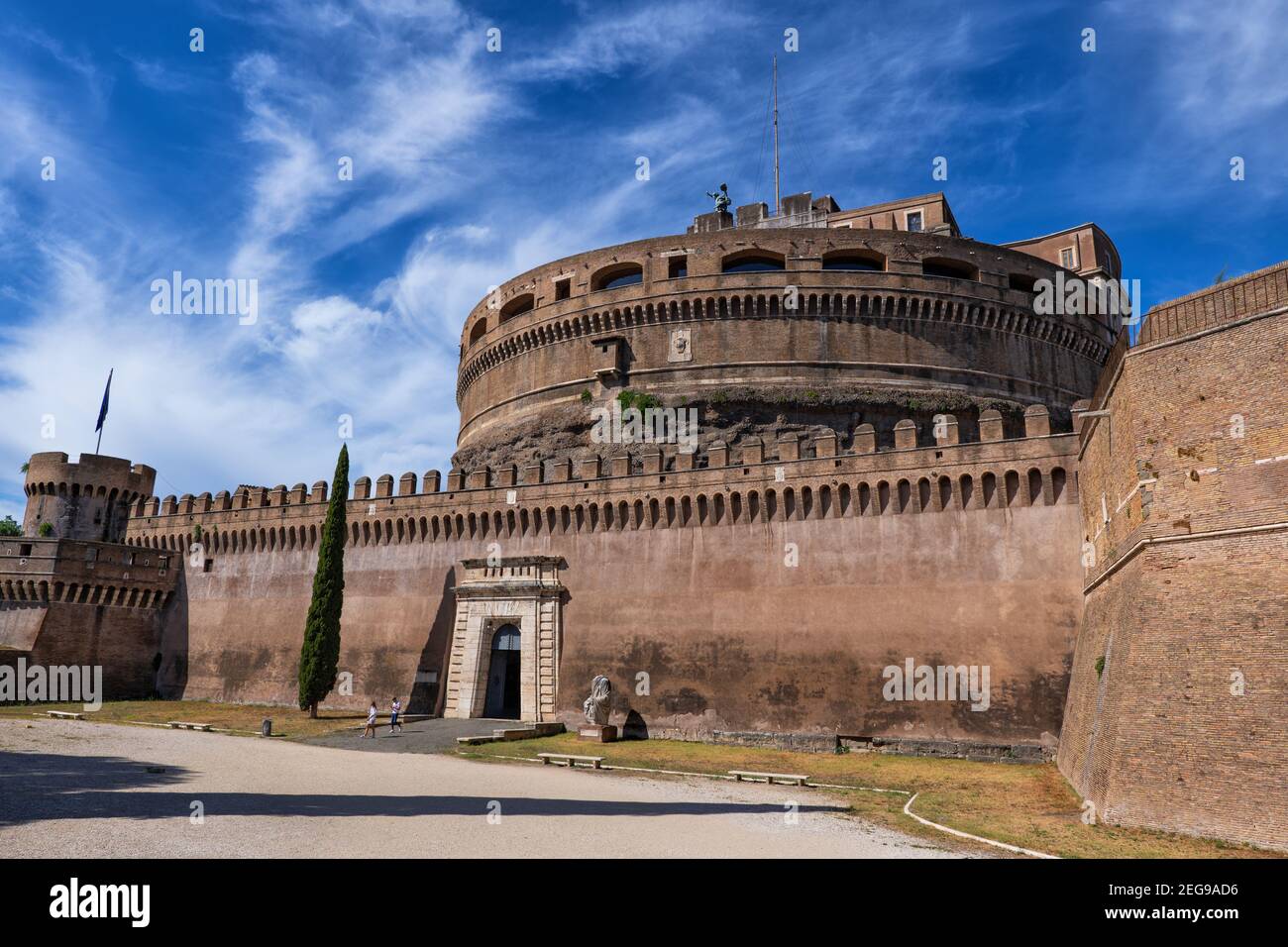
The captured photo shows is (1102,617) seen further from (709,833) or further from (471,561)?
(471,561)

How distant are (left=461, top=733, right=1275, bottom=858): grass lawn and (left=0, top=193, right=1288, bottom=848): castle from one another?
0.73 m

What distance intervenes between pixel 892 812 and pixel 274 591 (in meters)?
29.8

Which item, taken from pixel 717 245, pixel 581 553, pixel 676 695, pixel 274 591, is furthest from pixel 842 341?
pixel 274 591

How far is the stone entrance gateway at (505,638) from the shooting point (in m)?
30.3

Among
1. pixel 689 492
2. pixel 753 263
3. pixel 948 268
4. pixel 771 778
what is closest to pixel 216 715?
pixel 689 492

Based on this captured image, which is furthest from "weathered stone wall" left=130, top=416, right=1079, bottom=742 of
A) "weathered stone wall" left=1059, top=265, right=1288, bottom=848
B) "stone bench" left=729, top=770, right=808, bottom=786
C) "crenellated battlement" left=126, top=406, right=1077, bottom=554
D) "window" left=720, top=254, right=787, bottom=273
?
"window" left=720, top=254, right=787, bottom=273

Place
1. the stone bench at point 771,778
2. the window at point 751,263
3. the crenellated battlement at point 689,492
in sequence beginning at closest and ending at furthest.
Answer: the stone bench at point 771,778, the crenellated battlement at point 689,492, the window at point 751,263

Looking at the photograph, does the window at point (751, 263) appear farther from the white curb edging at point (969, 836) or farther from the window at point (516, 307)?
the white curb edging at point (969, 836)

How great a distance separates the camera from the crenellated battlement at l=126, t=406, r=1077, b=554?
80.1 ft

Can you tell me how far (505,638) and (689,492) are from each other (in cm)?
956

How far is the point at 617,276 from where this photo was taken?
1762 inches

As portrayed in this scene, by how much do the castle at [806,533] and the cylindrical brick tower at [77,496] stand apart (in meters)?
0.19

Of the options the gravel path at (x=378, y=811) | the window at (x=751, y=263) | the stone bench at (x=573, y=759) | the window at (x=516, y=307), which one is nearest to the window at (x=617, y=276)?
the window at (x=751, y=263)

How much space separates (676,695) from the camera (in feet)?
91.2
